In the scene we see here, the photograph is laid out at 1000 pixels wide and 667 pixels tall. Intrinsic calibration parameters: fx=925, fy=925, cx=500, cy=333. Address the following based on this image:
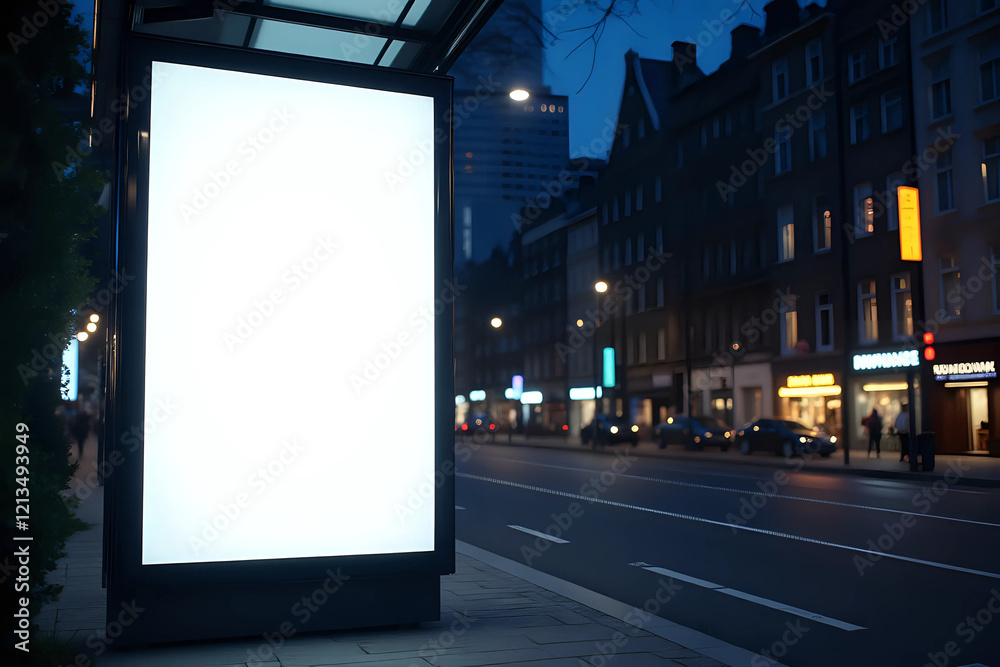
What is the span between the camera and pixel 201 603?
19.4 ft

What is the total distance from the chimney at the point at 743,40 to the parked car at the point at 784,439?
2157 centimetres

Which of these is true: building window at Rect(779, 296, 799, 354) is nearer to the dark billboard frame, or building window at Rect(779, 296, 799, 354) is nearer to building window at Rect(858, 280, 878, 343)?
building window at Rect(858, 280, 878, 343)

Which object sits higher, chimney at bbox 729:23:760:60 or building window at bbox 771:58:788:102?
chimney at bbox 729:23:760:60

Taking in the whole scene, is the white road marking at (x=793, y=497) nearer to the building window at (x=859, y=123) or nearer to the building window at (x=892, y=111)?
the building window at (x=892, y=111)

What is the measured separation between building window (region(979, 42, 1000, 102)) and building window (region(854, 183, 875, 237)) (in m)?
6.05

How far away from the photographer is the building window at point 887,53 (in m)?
34.8

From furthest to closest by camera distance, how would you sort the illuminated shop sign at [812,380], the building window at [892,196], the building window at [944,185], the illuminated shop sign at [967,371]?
the illuminated shop sign at [812,380]
the building window at [892,196]
the building window at [944,185]
the illuminated shop sign at [967,371]

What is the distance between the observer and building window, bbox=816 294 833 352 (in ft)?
125

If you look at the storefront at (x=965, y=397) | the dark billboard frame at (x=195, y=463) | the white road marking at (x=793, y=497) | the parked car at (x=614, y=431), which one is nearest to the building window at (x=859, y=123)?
the storefront at (x=965, y=397)

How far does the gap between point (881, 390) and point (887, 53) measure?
12790mm

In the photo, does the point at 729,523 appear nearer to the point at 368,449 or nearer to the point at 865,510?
the point at 865,510

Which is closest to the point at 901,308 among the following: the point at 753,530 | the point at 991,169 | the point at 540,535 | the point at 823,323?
the point at 823,323

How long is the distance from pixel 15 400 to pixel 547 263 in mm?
69779

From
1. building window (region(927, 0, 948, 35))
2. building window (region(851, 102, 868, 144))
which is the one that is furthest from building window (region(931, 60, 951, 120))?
building window (region(851, 102, 868, 144))
